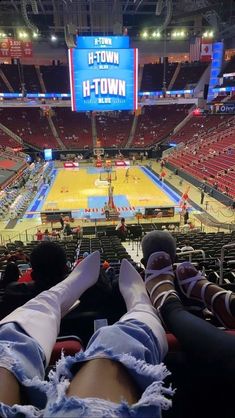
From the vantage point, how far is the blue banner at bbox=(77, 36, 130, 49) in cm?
2752

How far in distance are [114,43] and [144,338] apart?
1179 inches

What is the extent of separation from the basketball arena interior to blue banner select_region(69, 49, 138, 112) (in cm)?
8

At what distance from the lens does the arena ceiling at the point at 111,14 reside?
37.9 meters

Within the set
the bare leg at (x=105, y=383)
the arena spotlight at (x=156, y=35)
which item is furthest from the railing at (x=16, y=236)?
the arena spotlight at (x=156, y=35)

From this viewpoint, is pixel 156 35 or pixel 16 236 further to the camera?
pixel 156 35

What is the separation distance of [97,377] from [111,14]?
46.5 meters

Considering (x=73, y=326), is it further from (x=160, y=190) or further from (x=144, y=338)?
(x=160, y=190)

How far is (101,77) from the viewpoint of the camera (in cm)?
2720

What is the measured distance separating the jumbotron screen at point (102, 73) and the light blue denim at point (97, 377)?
90.4ft

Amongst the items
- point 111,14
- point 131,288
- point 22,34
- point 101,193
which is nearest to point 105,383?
point 131,288

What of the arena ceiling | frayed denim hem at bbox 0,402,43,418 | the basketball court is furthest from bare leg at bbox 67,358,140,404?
the arena ceiling

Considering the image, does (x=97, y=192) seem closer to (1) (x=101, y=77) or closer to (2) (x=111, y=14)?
(1) (x=101, y=77)

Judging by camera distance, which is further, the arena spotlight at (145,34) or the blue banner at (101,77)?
the arena spotlight at (145,34)

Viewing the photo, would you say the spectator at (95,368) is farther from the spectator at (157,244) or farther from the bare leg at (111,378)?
the spectator at (157,244)
